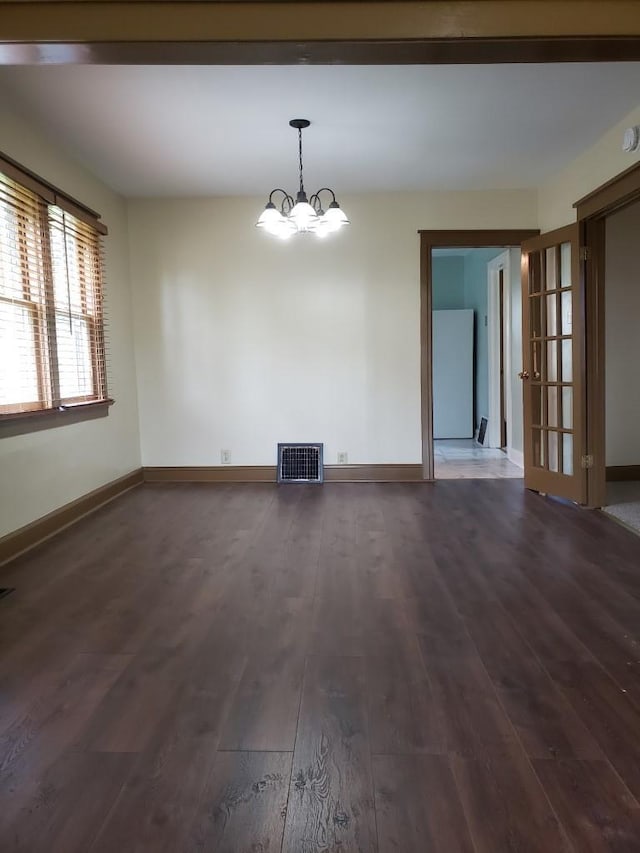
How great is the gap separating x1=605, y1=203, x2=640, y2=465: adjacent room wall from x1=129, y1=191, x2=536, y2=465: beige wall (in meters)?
0.80

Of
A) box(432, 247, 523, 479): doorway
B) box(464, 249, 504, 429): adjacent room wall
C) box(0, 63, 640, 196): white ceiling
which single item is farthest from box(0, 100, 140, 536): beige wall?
box(464, 249, 504, 429): adjacent room wall

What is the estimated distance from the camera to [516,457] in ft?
A: 20.2

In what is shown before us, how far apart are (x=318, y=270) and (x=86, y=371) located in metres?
2.20

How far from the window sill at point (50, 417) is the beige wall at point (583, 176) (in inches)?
153

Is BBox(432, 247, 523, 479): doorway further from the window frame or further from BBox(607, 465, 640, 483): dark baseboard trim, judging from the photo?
the window frame

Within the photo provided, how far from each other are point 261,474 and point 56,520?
1.99 metres

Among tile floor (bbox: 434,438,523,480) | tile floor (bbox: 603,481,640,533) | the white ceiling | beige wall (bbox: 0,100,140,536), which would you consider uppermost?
the white ceiling

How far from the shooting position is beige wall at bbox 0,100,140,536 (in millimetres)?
3355

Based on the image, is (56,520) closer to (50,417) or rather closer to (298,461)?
(50,417)

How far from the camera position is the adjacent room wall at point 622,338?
16.8 feet

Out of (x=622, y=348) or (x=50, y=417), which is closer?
(x=50, y=417)

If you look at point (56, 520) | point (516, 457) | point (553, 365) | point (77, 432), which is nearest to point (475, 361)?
point (516, 457)

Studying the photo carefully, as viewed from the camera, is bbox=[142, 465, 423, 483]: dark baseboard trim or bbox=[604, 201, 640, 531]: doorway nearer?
bbox=[604, 201, 640, 531]: doorway

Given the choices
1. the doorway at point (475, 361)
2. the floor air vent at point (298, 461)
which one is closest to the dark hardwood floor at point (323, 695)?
the floor air vent at point (298, 461)
